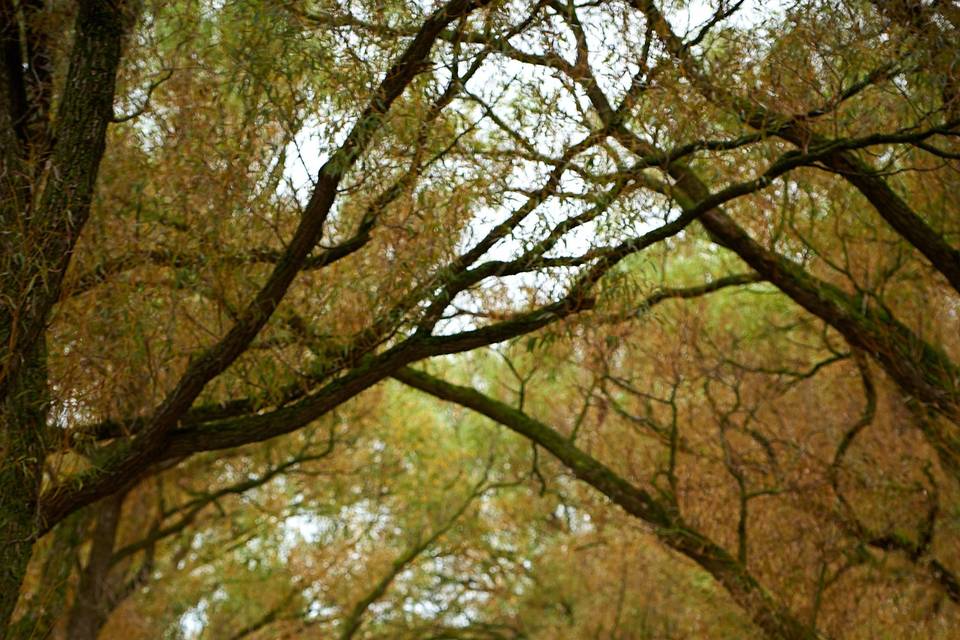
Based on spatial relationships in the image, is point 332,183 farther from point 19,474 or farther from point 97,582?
point 97,582

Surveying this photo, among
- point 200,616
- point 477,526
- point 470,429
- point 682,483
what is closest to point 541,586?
point 477,526

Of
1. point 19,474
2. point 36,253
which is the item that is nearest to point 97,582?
point 19,474

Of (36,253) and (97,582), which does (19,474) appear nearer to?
(36,253)

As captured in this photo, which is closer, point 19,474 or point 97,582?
point 19,474

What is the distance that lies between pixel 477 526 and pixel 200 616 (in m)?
3.45

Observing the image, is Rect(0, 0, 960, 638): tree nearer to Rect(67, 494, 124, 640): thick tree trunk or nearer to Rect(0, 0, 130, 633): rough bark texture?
Rect(0, 0, 130, 633): rough bark texture

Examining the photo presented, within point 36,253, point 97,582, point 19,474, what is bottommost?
point 19,474

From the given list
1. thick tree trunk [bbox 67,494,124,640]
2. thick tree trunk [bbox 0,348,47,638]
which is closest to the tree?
thick tree trunk [bbox 0,348,47,638]

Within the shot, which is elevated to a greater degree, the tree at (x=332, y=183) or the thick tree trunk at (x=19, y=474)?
the tree at (x=332, y=183)

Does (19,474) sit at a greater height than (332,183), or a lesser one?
lesser

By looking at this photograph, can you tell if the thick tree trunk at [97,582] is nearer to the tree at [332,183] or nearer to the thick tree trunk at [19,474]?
the tree at [332,183]

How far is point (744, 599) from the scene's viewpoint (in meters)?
7.13

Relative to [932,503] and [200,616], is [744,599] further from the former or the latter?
[200,616]

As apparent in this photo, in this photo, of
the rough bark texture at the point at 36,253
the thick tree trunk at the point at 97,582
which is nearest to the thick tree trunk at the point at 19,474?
the rough bark texture at the point at 36,253
